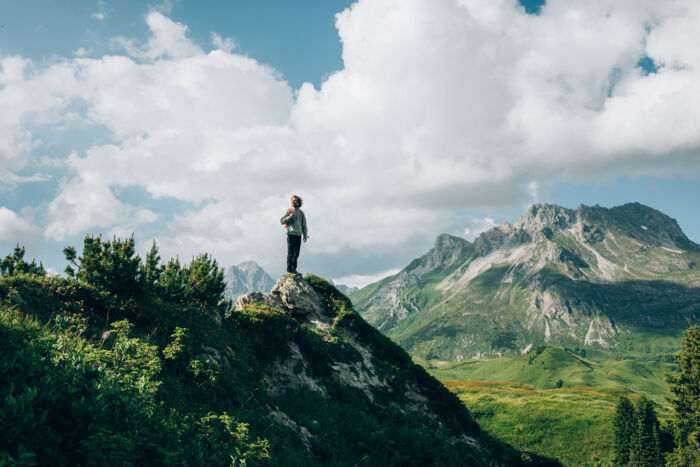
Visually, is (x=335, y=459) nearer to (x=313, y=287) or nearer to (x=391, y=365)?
(x=391, y=365)

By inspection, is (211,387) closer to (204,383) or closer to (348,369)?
(204,383)

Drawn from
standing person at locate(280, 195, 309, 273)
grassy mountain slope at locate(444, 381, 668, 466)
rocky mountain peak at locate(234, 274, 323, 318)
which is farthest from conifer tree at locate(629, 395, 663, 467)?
standing person at locate(280, 195, 309, 273)

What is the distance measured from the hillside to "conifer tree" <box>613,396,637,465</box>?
39555 millimetres

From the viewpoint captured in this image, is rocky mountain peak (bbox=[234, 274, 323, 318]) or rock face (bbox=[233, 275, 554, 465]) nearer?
rock face (bbox=[233, 275, 554, 465])

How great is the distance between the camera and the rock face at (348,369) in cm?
1938

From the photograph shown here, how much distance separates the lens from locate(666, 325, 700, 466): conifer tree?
45750mm

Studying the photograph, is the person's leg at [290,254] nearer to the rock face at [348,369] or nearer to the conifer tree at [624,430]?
the rock face at [348,369]

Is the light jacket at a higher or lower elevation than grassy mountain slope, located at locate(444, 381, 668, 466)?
higher

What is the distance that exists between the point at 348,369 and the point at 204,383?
37.7 feet

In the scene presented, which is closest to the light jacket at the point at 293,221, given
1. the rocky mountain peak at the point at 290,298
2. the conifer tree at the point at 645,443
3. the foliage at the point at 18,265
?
the rocky mountain peak at the point at 290,298

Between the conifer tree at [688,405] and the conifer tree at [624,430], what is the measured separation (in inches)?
233

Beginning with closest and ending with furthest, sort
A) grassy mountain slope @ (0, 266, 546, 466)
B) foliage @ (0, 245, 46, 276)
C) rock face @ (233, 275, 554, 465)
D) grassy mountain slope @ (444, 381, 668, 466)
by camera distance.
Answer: grassy mountain slope @ (0, 266, 546, 466), rock face @ (233, 275, 554, 465), foliage @ (0, 245, 46, 276), grassy mountain slope @ (444, 381, 668, 466)

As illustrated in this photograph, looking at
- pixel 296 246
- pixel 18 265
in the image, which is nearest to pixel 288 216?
pixel 296 246

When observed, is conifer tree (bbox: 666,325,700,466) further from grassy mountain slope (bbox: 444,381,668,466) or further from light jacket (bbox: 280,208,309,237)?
light jacket (bbox: 280,208,309,237)
